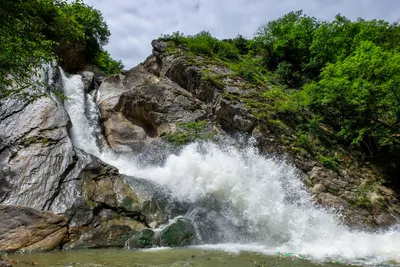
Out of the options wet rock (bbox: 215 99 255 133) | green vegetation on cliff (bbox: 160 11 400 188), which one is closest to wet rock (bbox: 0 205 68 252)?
wet rock (bbox: 215 99 255 133)

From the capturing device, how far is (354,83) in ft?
48.2

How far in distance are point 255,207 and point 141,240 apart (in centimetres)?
412

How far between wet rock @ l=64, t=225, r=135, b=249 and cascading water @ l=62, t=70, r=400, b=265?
235 centimetres

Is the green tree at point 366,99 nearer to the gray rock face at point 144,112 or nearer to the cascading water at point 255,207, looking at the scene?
the cascading water at point 255,207

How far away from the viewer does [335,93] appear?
15.3 metres

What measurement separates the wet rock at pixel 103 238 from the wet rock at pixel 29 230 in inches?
19.0

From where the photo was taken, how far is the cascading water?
878 cm

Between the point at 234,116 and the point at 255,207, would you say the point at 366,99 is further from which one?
the point at 255,207

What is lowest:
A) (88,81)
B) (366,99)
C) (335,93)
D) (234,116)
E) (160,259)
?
(160,259)

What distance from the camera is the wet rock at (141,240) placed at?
8821 mm

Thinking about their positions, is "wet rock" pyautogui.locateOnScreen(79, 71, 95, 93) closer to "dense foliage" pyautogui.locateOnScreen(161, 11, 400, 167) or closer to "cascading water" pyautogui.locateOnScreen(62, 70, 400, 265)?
"dense foliage" pyautogui.locateOnScreen(161, 11, 400, 167)

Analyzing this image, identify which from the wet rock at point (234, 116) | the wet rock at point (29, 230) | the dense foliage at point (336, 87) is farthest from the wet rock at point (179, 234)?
the dense foliage at point (336, 87)

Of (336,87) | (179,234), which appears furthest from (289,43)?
(179,234)

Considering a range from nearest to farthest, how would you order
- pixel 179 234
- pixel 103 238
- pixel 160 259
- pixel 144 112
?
pixel 160 259 < pixel 103 238 < pixel 179 234 < pixel 144 112
